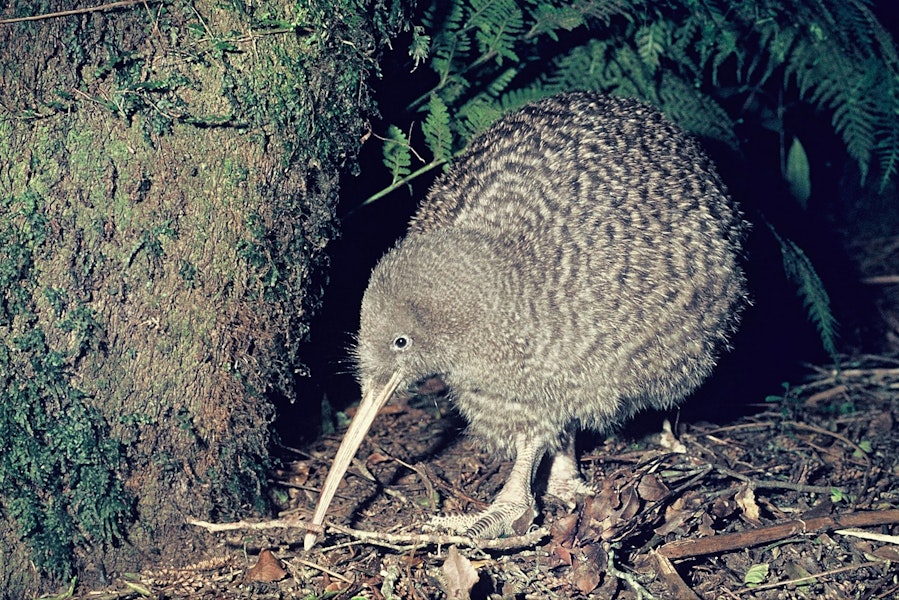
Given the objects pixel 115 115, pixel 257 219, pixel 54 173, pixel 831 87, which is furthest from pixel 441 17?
pixel 831 87

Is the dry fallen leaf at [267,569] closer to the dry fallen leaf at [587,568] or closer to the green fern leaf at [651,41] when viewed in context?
the dry fallen leaf at [587,568]

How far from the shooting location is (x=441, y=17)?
350cm

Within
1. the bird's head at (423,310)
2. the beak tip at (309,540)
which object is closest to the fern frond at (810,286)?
the bird's head at (423,310)

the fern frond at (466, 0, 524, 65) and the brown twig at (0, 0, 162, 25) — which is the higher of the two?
the brown twig at (0, 0, 162, 25)

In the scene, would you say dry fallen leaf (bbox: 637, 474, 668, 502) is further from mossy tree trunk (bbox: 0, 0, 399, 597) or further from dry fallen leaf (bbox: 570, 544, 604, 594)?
mossy tree trunk (bbox: 0, 0, 399, 597)

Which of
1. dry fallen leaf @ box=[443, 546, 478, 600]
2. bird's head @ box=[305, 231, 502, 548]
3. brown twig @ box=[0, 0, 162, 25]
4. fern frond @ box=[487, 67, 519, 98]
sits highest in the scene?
brown twig @ box=[0, 0, 162, 25]

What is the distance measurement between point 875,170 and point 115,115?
5.24 metres

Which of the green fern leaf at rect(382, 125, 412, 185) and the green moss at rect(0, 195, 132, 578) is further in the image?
the green fern leaf at rect(382, 125, 412, 185)

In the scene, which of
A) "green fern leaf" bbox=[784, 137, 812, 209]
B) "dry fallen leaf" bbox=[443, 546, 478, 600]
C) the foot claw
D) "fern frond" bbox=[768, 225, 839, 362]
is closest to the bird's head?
the foot claw

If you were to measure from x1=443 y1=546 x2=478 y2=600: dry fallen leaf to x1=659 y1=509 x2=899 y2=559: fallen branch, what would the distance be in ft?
2.30

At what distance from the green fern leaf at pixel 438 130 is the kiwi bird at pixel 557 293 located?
0.24m

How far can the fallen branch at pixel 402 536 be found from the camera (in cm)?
287

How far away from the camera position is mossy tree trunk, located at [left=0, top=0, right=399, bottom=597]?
8.43ft

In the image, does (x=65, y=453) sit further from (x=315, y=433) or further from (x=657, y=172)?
(x=657, y=172)
